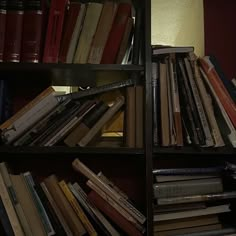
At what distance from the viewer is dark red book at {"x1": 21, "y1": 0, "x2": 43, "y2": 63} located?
1239 millimetres

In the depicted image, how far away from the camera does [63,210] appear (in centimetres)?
121

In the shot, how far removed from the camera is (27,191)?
1.21m

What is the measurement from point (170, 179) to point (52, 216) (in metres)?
0.45

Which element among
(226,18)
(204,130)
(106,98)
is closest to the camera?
(204,130)

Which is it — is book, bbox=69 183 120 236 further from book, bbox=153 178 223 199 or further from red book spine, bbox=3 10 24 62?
red book spine, bbox=3 10 24 62

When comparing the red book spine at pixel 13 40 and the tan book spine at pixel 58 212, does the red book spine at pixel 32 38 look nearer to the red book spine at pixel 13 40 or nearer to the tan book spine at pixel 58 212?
the red book spine at pixel 13 40

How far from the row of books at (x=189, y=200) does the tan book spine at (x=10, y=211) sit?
48 cm

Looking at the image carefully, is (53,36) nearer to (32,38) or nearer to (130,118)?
(32,38)

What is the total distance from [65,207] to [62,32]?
0.64 metres

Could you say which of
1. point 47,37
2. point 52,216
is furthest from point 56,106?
point 52,216

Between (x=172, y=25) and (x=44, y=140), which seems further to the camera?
(x=172, y=25)

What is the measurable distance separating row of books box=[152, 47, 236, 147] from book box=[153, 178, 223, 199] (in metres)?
0.15

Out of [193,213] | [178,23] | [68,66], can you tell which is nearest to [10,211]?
[68,66]

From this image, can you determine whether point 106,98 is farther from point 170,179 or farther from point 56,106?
point 170,179
